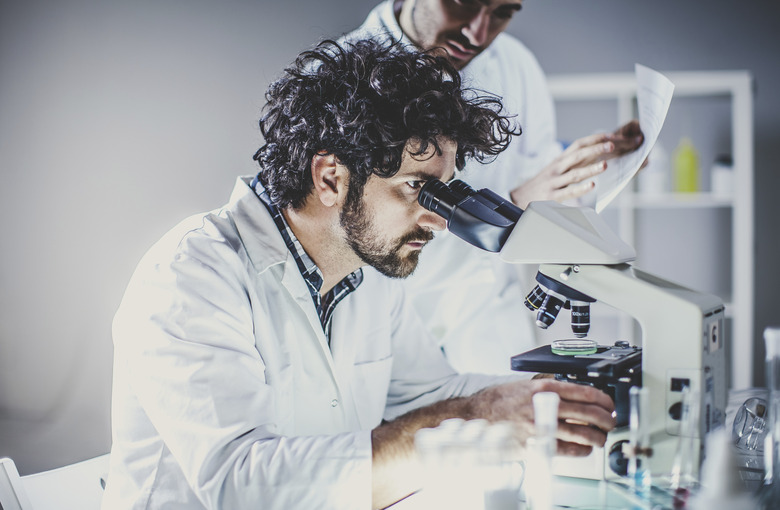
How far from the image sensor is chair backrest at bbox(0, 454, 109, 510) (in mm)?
1190

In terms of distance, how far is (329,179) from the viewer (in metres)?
1.38

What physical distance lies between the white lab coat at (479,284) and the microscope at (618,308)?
2.97 feet

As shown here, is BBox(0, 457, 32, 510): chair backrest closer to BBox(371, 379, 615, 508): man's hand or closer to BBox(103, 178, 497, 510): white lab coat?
BBox(103, 178, 497, 510): white lab coat

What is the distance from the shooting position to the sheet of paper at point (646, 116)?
1218 mm

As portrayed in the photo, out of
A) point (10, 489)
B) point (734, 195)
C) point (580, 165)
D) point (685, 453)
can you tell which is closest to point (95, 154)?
point (10, 489)

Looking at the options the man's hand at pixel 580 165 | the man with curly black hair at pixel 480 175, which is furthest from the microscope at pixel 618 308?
the man with curly black hair at pixel 480 175

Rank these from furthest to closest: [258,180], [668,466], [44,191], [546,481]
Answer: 1. [44,191]
2. [258,180]
3. [668,466]
4. [546,481]

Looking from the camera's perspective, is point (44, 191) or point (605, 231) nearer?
point (605, 231)

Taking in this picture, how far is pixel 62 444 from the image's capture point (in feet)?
8.18

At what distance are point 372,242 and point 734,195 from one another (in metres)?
2.24

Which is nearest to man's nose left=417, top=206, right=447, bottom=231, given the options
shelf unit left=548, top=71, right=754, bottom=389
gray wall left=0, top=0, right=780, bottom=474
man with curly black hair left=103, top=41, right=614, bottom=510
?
man with curly black hair left=103, top=41, right=614, bottom=510

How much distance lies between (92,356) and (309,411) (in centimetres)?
155

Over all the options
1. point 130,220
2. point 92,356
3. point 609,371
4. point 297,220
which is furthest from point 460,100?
point 92,356

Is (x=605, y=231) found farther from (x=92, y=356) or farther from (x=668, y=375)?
(x=92, y=356)
